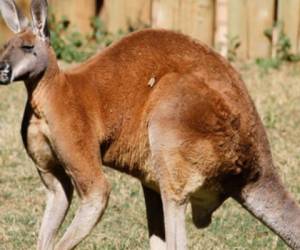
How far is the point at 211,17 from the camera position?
432 inches

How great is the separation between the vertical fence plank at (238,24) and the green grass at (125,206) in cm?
148

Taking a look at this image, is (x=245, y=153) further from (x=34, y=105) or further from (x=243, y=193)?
(x=34, y=105)

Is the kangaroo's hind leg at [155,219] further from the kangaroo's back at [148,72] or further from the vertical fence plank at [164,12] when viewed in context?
the vertical fence plank at [164,12]

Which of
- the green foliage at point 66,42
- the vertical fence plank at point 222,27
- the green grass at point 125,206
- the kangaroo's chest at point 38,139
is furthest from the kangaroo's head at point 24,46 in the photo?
the vertical fence plank at point 222,27

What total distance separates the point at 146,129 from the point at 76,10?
5.73m

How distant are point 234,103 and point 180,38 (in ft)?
1.62

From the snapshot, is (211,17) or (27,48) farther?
(211,17)

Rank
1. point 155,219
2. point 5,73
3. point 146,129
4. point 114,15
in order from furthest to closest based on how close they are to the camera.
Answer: point 114,15 → point 155,219 → point 146,129 → point 5,73

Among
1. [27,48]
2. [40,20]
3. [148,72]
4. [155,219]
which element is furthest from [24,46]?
[155,219]

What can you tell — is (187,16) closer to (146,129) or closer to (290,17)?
(290,17)

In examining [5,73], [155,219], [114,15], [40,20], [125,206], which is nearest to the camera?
[5,73]

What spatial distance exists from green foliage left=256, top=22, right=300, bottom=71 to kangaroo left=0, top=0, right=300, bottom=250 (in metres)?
5.21

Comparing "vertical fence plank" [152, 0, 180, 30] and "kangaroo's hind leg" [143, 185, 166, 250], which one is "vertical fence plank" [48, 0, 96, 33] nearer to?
"vertical fence plank" [152, 0, 180, 30]

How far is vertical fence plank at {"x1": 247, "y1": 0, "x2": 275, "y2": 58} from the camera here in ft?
35.8
